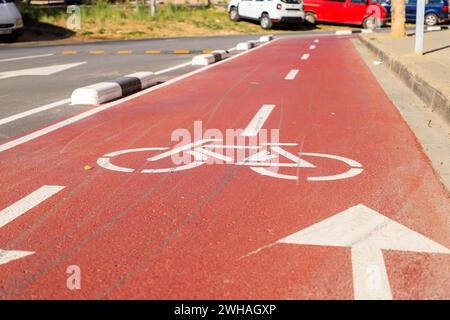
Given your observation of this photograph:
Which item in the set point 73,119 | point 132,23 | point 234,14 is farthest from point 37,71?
point 234,14

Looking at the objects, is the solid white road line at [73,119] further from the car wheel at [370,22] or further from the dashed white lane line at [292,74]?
the car wheel at [370,22]

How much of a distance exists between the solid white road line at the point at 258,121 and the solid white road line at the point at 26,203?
2.45 metres

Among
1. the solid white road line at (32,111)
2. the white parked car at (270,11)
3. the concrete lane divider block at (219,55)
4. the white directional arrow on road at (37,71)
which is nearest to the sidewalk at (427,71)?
the concrete lane divider block at (219,55)

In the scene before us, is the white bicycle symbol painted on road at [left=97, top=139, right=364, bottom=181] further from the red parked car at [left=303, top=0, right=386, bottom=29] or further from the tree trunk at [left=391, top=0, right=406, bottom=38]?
the red parked car at [left=303, top=0, right=386, bottom=29]

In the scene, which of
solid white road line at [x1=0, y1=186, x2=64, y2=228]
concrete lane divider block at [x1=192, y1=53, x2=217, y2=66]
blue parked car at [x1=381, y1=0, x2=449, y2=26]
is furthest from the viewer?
blue parked car at [x1=381, y1=0, x2=449, y2=26]

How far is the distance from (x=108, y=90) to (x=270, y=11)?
23241mm

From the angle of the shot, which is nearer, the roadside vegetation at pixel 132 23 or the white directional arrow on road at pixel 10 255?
the white directional arrow on road at pixel 10 255

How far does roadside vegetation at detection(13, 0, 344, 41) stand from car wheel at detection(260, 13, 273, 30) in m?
0.48

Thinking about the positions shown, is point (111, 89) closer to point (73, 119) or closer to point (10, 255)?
point (73, 119)

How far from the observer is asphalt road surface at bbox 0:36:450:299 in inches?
115

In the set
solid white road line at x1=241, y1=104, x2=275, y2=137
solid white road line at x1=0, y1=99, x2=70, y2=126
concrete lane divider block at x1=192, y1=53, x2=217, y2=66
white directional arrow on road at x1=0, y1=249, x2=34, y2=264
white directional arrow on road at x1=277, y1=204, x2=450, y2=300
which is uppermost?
concrete lane divider block at x1=192, y1=53, x2=217, y2=66

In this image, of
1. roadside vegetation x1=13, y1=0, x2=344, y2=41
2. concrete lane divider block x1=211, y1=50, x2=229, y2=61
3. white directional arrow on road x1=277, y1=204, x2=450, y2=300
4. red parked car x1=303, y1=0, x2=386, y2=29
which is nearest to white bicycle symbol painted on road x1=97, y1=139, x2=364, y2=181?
white directional arrow on road x1=277, y1=204, x2=450, y2=300

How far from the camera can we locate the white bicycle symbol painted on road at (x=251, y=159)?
15.9ft
